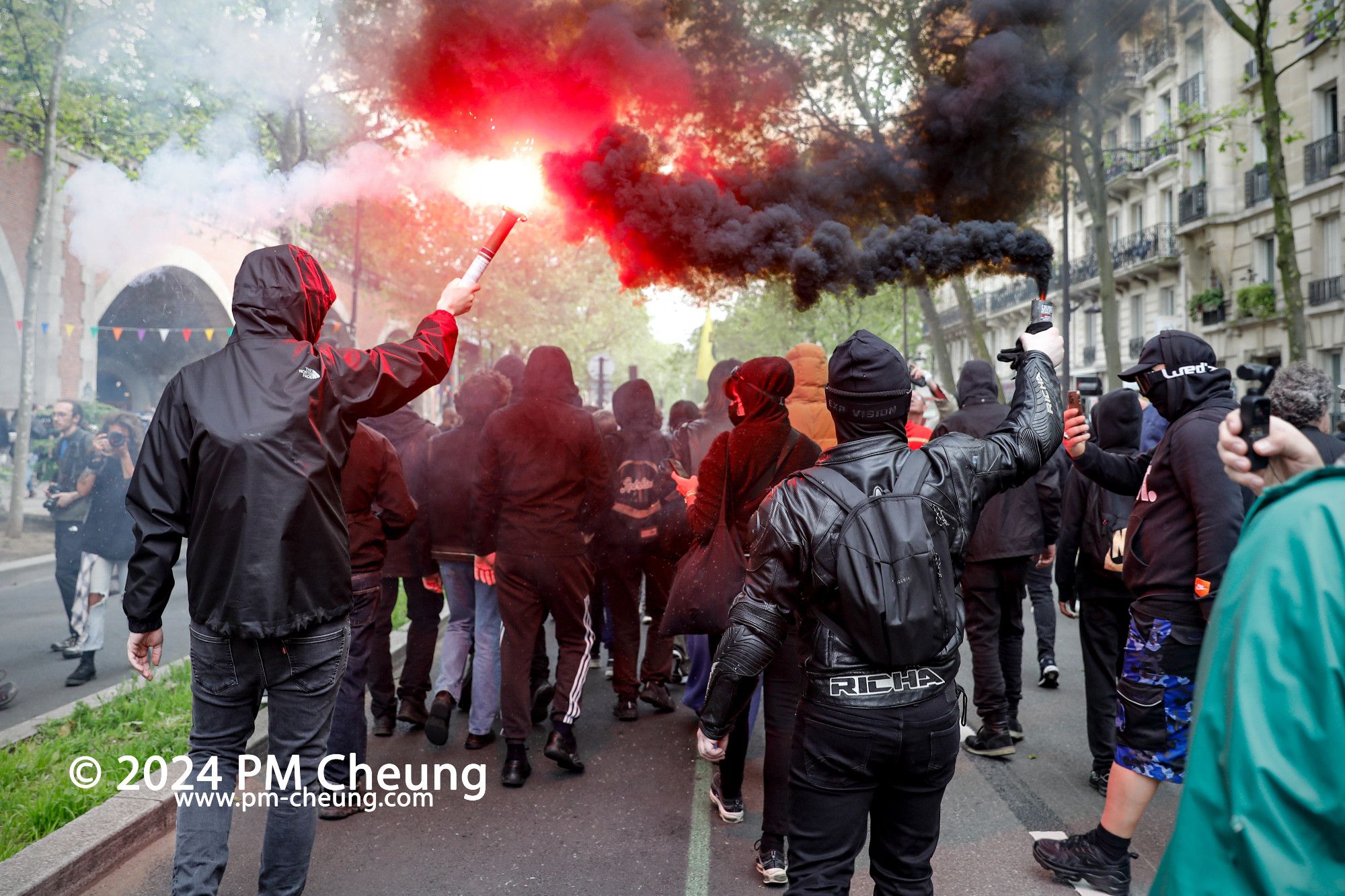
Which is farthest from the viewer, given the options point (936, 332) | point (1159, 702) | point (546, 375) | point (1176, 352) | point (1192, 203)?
point (1192, 203)

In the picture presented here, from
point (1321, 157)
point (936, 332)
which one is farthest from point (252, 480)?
point (1321, 157)

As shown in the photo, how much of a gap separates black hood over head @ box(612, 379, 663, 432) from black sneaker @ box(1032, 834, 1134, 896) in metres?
3.61

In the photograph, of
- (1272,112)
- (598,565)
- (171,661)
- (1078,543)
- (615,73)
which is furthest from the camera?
(1272,112)

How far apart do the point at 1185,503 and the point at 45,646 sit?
8.30 m

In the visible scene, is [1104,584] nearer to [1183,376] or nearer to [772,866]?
[1183,376]

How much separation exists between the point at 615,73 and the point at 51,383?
9.94 meters

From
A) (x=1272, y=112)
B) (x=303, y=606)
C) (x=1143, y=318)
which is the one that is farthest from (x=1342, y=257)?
(x=303, y=606)

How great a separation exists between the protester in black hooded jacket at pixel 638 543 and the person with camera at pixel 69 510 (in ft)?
12.7

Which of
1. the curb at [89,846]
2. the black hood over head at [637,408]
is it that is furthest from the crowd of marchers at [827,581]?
the black hood over head at [637,408]

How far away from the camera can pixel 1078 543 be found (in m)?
4.99

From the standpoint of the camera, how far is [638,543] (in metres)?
6.14

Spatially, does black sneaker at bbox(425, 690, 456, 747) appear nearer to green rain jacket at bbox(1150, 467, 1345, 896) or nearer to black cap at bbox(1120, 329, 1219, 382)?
black cap at bbox(1120, 329, 1219, 382)

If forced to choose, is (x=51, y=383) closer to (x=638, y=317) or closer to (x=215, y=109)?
(x=215, y=109)

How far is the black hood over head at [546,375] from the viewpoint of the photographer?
500 centimetres
